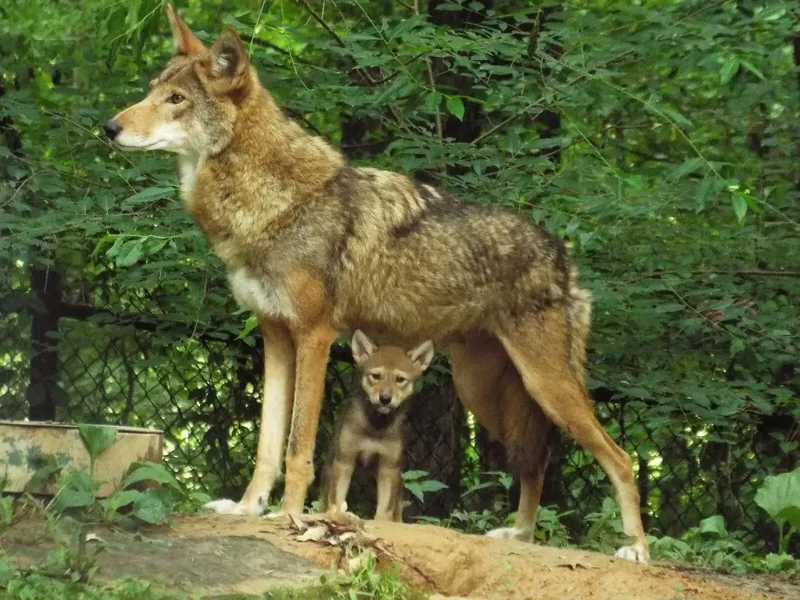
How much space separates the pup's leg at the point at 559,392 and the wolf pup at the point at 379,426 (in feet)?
1.92

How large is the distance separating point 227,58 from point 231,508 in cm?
240

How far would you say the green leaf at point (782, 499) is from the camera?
6.71 m

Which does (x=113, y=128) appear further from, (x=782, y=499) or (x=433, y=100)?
(x=782, y=499)

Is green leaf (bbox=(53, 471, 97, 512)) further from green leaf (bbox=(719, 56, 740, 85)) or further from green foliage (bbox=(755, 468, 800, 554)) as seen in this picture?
green leaf (bbox=(719, 56, 740, 85))

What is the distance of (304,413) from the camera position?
6.11 m

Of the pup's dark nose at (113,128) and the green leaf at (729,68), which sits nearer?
the pup's dark nose at (113,128)

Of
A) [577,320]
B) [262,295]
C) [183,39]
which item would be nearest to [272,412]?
[262,295]

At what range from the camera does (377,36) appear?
7457 millimetres

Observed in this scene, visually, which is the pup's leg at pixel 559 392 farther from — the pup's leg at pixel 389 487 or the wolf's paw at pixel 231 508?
the wolf's paw at pixel 231 508

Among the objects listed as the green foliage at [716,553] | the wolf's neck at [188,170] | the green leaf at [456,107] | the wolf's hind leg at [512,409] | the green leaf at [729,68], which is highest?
the green leaf at [729,68]

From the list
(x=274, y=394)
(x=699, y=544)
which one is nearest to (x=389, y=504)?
(x=274, y=394)

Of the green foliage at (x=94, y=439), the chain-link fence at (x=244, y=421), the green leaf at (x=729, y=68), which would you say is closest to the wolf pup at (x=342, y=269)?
the green foliage at (x=94, y=439)

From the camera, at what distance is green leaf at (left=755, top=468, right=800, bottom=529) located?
22.0 ft

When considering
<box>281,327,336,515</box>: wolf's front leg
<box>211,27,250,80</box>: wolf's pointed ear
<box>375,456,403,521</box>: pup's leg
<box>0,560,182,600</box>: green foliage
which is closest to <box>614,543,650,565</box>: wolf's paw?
<box>375,456,403,521</box>: pup's leg
